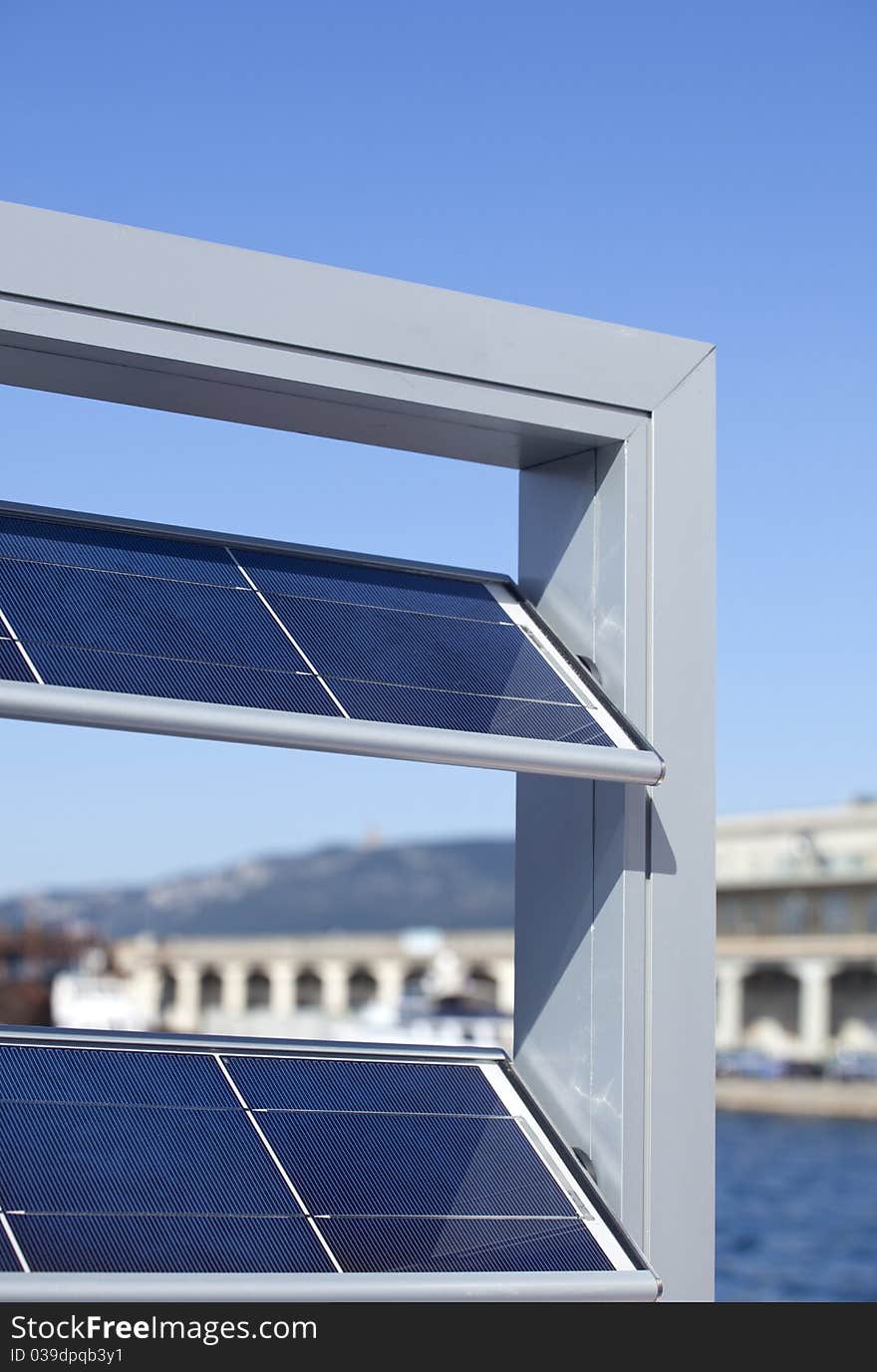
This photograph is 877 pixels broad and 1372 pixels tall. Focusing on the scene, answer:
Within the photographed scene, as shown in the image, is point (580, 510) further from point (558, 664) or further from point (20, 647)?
point (20, 647)

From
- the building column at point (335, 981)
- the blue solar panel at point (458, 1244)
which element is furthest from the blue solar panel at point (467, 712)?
the building column at point (335, 981)

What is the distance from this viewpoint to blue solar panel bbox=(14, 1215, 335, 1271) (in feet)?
10.3

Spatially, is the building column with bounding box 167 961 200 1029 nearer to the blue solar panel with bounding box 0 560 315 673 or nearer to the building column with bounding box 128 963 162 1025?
the building column with bounding box 128 963 162 1025

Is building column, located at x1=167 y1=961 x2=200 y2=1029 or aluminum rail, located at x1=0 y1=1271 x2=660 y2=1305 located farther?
building column, located at x1=167 y1=961 x2=200 y2=1029

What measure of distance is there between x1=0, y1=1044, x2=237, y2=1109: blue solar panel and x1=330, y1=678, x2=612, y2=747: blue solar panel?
3.01 feet

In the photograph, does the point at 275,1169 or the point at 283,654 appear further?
the point at 283,654

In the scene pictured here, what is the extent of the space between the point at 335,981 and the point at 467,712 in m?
108

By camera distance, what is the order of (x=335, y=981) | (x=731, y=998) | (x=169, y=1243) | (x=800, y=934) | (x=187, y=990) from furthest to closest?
(x=187, y=990) < (x=335, y=981) < (x=800, y=934) < (x=731, y=998) < (x=169, y=1243)

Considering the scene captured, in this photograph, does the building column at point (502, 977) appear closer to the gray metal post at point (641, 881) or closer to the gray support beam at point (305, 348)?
the gray metal post at point (641, 881)

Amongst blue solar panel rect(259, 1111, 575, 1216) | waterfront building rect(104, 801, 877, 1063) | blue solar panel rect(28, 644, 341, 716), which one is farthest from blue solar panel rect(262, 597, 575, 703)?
waterfront building rect(104, 801, 877, 1063)

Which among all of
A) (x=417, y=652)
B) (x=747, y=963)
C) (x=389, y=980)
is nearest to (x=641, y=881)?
(x=417, y=652)

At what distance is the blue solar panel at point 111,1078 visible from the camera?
3549 millimetres

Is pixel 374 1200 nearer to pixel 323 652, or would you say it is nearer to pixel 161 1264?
pixel 161 1264

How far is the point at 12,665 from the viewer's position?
3.23 metres
